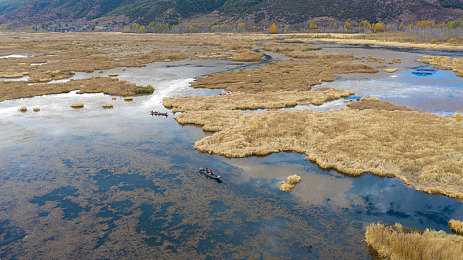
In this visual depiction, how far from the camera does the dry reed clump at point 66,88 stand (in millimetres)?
46531

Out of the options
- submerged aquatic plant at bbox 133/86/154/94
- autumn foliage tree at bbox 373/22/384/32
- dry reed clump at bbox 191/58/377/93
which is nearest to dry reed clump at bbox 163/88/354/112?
dry reed clump at bbox 191/58/377/93

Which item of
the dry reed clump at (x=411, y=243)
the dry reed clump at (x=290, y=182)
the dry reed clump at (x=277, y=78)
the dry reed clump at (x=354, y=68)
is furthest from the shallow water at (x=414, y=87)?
the dry reed clump at (x=411, y=243)

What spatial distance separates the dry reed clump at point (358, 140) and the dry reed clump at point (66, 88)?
19.0 meters

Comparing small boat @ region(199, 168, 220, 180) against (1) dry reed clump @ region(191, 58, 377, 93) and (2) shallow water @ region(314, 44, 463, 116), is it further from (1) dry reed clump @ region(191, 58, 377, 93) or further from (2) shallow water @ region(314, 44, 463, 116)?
(1) dry reed clump @ region(191, 58, 377, 93)

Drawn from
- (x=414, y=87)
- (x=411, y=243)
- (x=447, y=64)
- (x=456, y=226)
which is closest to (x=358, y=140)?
(x=456, y=226)

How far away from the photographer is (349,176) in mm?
21094

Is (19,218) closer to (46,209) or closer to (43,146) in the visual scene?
(46,209)

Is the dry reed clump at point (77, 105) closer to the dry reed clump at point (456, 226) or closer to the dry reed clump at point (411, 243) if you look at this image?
the dry reed clump at point (411, 243)

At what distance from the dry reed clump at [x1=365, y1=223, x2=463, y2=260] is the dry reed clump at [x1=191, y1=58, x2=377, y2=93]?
35347 mm

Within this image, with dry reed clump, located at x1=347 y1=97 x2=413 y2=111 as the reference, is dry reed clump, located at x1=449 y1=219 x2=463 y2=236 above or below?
below

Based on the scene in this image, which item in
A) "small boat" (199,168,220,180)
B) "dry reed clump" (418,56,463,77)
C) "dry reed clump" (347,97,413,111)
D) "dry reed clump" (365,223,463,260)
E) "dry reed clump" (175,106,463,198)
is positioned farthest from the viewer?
"dry reed clump" (418,56,463,77)

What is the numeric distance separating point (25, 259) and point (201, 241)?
8.28m

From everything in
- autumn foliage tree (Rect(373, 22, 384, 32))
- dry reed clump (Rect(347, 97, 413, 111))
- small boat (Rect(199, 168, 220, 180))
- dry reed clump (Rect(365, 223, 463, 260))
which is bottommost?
dry reed clump (Rect(365, 223, 463, 260))

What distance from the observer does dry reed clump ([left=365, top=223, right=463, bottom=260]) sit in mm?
12812
